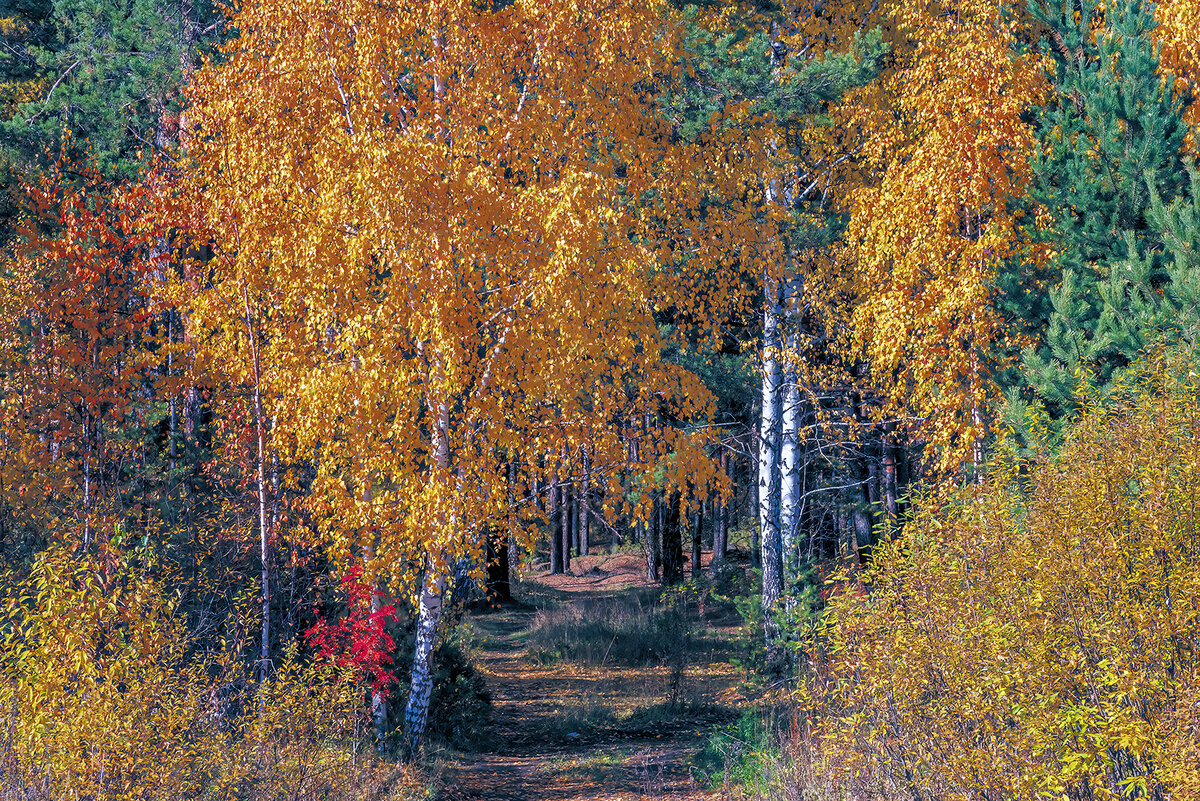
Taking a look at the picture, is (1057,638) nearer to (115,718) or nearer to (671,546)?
(115,718)

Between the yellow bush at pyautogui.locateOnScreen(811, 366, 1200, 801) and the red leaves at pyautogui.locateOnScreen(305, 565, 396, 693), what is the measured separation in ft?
16.1

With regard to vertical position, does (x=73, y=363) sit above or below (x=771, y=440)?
above

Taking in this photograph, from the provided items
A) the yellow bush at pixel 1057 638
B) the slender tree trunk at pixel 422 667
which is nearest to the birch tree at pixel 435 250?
the slender tree trunk at pixel 422 667

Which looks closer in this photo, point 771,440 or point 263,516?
point 263,516

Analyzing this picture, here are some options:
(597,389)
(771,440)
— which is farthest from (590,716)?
(597,389)

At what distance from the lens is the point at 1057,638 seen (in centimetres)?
423

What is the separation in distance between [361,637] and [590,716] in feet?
12.6

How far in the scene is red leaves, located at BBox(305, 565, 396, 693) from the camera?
8680 mm

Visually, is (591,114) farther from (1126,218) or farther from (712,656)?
(712,656)

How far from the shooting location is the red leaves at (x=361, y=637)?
8.68m

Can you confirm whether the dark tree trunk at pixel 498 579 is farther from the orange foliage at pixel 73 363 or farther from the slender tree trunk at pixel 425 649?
the slender tree trunk at pixel 425 649

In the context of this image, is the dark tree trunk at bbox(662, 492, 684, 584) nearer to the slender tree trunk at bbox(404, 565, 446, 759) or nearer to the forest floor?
the forest floor

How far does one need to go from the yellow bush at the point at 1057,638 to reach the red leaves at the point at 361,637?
491 cm

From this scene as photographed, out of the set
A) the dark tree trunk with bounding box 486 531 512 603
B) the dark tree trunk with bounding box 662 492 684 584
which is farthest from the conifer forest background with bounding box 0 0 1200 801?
the dark tree trunk with bounding box 662 492 684 584
